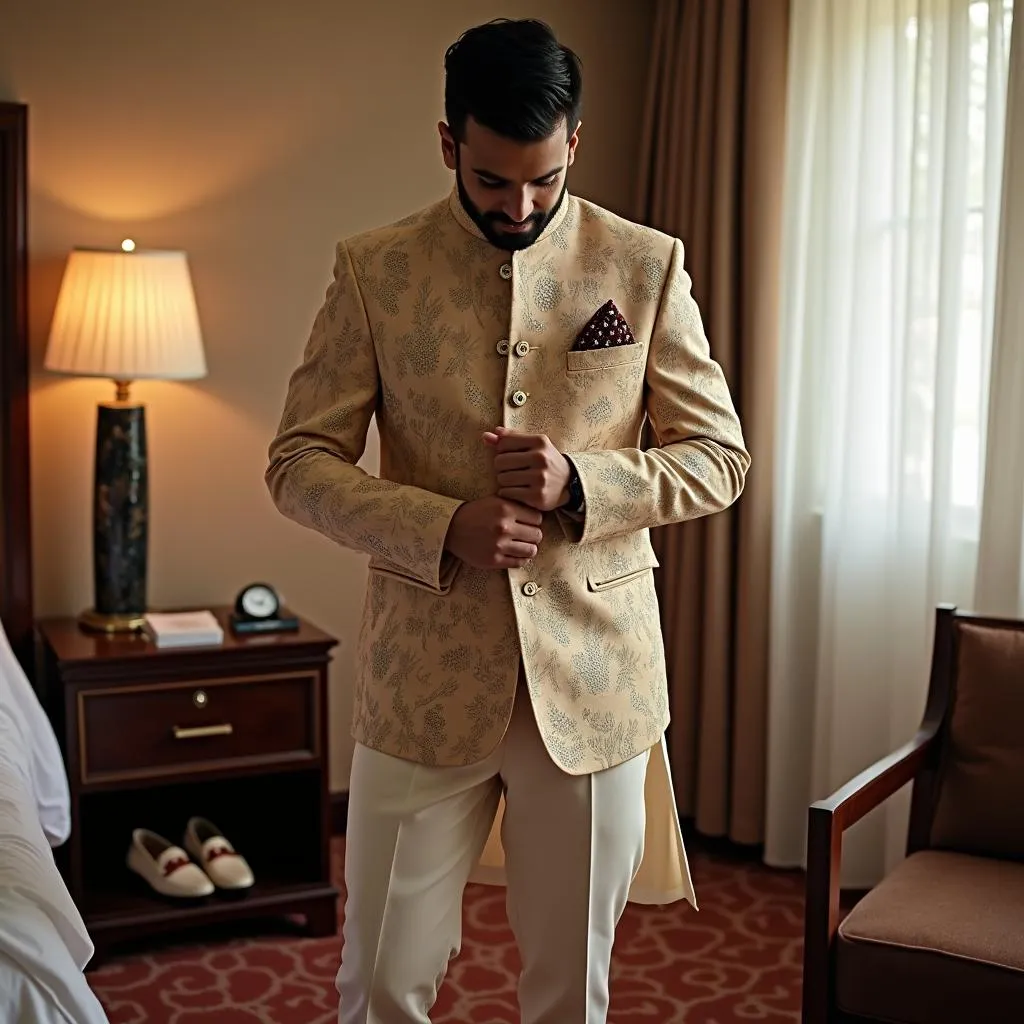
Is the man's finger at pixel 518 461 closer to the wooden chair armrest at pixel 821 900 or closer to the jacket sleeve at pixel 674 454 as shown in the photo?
the jacket sleeve at pixel 674 454

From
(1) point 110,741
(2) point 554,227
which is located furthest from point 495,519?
(1) point 110,741

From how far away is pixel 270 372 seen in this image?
3613mm

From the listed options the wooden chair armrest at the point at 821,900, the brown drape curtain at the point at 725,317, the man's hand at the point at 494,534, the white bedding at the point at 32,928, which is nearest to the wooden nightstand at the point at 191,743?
the white bedding at the point at 32,928

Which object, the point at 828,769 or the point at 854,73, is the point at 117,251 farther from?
the point at 828,769

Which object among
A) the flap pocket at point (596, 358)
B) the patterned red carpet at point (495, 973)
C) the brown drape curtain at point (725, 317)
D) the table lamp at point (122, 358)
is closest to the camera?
the flap pocket at point (596, 358)

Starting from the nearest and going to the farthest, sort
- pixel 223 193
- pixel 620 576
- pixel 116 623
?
pixel 620 576 < pixel 116 623 < pixel 223 193

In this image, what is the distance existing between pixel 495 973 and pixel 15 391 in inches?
68.5

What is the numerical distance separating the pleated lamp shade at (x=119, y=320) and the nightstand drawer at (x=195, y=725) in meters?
0.72

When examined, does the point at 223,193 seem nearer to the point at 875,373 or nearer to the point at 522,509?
the point at 875,373

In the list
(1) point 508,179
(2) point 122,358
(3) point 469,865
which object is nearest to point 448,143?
(1) point 508,179

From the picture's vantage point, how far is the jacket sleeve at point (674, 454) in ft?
5.51

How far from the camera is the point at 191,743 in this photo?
3121 mm

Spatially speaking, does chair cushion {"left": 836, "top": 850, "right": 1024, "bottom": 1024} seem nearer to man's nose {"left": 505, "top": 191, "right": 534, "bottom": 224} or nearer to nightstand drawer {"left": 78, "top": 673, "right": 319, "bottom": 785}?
man's nose {"left": 505, "top": 191, "right": 534, "bottom": 224}

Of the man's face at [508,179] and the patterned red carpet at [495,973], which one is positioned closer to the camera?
the man's face at [508,179]
